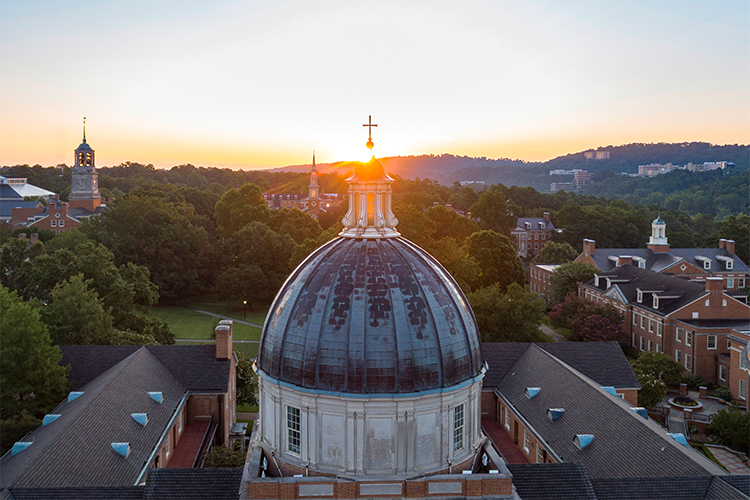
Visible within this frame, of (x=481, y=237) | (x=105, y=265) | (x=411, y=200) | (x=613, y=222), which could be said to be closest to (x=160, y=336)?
(x=105, y=265)

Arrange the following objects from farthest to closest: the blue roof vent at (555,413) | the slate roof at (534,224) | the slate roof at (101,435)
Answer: the slate roof at (534,224)
the blue roof vent at (555,413)
the slate roof at (101,435)

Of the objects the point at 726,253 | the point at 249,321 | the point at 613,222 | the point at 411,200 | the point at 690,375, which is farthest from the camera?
the point at 411,200

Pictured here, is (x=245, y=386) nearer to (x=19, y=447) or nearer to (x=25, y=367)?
(x=25, y=367)

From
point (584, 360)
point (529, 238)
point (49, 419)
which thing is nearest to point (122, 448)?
point (49, 419)

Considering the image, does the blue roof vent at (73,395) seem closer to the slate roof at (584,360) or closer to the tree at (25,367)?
the tree at (25,367)

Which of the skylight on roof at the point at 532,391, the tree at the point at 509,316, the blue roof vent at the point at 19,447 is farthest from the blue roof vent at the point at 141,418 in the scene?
the tree at the point at 509,316

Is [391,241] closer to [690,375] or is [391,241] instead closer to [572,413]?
[572,413]
